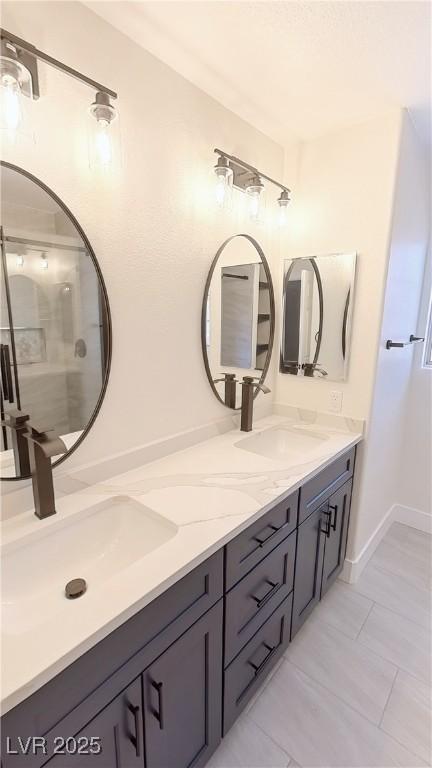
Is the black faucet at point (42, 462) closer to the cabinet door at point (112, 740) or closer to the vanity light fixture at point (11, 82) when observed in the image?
the cabinet door at point (112, 740)

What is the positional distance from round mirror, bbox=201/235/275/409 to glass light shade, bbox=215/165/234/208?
173 millimetres

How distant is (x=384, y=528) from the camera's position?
8.07 ft

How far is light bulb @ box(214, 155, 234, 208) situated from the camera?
1.44 metres

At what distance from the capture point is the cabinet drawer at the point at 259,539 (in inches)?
40.9

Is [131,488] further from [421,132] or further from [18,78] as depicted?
[421,132]

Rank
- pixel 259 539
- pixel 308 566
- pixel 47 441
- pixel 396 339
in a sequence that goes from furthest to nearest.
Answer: pixel 396 339 → pixel 308 566 → pixel 259 539 → pixel 47 441

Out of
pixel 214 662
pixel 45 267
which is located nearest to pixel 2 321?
pixel 45 267

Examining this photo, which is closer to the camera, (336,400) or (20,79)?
(20,79)

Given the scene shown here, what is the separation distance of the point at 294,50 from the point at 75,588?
1.84 meters

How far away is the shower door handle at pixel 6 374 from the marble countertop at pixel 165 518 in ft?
1.14

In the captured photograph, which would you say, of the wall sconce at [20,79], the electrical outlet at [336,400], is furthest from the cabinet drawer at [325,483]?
the wall sconce at [20,79]


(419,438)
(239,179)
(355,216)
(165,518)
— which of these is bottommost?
(419,438)

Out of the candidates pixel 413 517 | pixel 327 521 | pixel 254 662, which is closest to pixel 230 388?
pixel 327 521

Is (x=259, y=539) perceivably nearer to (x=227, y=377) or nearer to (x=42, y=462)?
(x=42, y=462)
